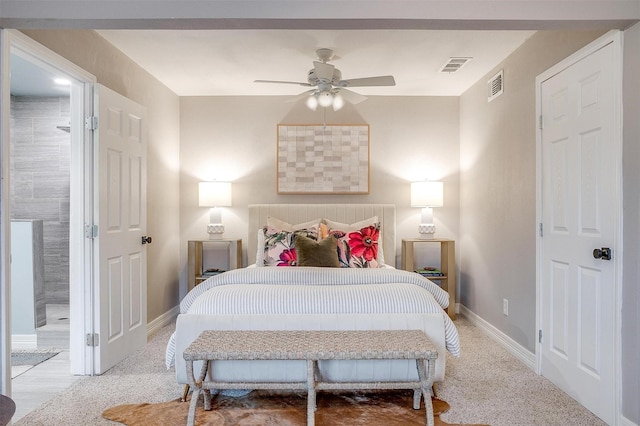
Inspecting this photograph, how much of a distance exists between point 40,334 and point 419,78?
419 centimetres

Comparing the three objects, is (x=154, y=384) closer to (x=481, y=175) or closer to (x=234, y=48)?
(x=234, y=48)

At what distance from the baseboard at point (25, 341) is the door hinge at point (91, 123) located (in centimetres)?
204

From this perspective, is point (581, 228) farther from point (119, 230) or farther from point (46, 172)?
point (46, 172)

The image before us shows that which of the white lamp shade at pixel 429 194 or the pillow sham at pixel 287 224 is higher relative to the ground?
the white lamp shade at pixel 429 194

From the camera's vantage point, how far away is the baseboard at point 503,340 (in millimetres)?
3373

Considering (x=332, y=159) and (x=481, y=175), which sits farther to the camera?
(x=332, y=159)

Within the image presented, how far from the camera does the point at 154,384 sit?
3.05 metres

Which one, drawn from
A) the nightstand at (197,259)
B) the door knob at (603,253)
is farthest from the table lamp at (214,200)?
the door knob at (603,253)

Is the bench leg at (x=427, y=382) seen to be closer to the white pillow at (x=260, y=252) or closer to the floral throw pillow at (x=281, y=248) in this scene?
the floral throw pillow at (x=281, y=248)

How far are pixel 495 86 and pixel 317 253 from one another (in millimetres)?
2174

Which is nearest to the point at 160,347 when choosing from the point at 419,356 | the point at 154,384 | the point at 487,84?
the point at 154,384

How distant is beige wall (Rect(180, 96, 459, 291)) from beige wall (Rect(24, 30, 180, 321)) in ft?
0.69
